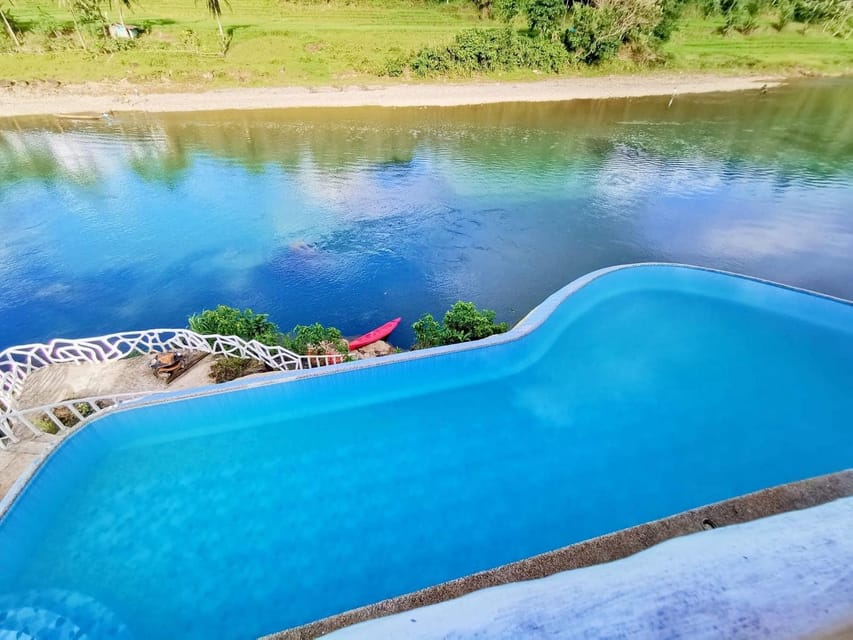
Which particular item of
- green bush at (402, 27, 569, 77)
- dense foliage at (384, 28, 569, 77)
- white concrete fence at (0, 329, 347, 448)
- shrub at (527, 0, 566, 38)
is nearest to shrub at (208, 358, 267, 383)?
white concrete fence at (0, 329, 347, 448)

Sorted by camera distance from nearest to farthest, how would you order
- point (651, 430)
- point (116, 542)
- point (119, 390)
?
1. point (116, 542)
2. point (651, 430)
3. point (119, 390)

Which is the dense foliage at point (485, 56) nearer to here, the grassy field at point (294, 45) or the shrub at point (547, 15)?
the grassy field at point (294, 45)

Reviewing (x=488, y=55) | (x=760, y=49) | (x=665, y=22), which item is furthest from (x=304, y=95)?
(x=760, y=49)

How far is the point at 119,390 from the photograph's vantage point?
7.63 m

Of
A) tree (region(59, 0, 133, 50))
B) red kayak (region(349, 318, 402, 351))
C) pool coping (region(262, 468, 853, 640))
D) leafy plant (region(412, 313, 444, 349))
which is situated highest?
tree (region(59, 0, 133, 50))

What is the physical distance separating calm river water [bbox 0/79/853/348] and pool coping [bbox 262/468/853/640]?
6445 mm

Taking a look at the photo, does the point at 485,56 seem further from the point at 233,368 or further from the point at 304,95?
the point at 233,368

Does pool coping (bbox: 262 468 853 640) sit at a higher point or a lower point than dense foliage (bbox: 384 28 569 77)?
lower

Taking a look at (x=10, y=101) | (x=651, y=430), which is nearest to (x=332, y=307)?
(x=651, y=430)

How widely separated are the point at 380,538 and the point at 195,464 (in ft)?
9.41

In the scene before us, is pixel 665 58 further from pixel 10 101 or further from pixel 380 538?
pixel 10 101

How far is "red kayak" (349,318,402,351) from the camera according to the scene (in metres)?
9.67

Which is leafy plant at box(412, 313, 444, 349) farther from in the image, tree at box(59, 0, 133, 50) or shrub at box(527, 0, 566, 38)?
tree at box(59, 0, 133, 50)

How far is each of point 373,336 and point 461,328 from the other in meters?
2.02
